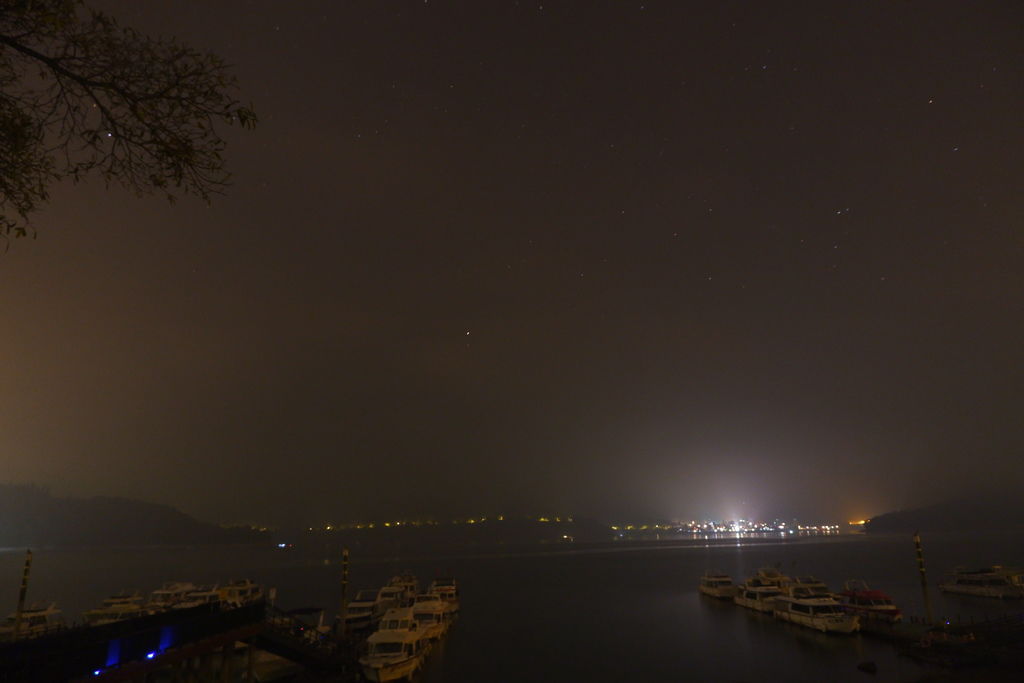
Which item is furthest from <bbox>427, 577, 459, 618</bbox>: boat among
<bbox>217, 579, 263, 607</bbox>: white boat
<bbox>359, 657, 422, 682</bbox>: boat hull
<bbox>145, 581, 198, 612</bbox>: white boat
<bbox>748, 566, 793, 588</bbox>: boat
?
<bbox>748, 566, 793, 588</bbox>: boat

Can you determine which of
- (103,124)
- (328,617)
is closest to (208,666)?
(103,124)

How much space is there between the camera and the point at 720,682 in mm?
29172

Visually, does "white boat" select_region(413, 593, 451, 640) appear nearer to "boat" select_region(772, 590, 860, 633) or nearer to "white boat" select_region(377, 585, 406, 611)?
"white boat" select_region(377, 585, 406, 611)

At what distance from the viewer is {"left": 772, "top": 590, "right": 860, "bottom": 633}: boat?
118 feet

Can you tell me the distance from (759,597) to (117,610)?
48780mm

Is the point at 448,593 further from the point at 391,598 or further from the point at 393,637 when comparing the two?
the point at 393,637

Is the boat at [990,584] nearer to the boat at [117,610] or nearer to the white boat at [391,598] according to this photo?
the white boat at [391,598]

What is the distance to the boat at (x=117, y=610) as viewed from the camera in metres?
41.6

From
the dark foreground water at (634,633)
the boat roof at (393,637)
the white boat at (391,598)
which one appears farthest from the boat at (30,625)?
the dark foreground water at (634,633)

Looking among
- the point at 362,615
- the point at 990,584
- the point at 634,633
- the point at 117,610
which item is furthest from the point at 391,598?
the point at 990,584

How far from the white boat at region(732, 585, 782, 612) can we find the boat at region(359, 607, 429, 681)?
28.8 metres

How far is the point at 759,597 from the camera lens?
159 ft

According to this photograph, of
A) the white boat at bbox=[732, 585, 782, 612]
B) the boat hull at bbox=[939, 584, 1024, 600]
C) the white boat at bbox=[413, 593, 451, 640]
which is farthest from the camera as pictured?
the boat hull at bbox=[939, 584, 1024, 600]

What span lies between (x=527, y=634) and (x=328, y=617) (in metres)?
17.5
